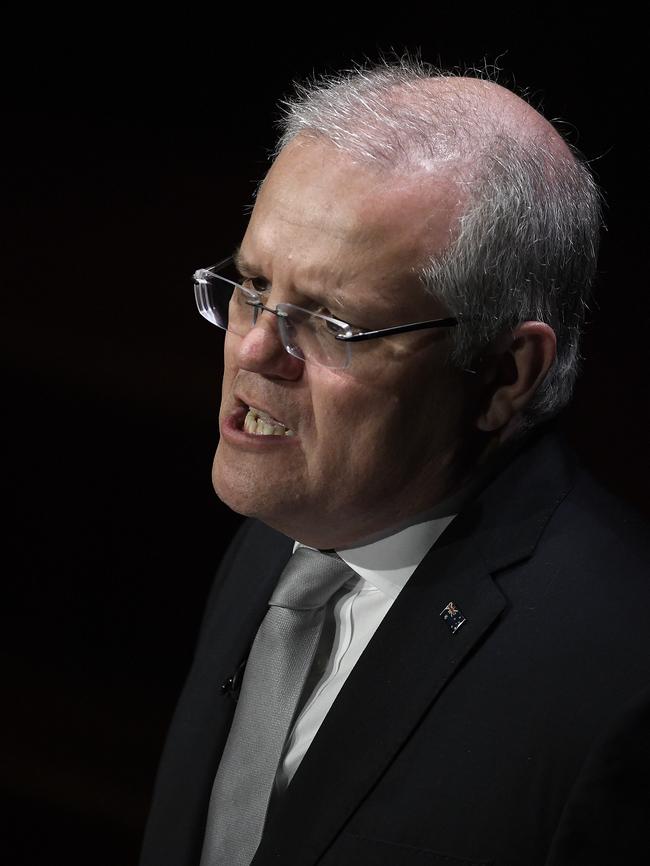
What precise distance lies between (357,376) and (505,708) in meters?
0.46

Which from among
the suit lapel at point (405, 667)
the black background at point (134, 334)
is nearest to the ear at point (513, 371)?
the suit lapel at point (405, 667)

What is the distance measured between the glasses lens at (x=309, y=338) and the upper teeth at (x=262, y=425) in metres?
0.10

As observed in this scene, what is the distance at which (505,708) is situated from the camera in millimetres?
1398

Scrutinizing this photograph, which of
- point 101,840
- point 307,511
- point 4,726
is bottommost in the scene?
point 101,840

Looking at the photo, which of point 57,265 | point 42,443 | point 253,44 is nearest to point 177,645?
point 42,443

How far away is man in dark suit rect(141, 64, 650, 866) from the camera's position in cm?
138

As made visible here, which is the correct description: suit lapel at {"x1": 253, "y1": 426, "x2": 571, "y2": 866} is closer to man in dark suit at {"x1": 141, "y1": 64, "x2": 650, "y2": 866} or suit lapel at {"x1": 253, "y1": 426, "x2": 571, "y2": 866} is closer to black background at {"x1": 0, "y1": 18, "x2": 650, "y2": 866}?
man in dark suit at {"x1": 141, "y1": 64, "x2": 650, "y2": 866}

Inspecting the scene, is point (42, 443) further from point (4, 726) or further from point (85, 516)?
point (4, 726)

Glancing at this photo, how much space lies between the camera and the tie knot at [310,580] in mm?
1656

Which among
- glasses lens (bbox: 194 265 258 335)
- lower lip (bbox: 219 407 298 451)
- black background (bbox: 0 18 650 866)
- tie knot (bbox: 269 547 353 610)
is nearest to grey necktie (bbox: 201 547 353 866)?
tie knot (bbox: 269 547 353 610)

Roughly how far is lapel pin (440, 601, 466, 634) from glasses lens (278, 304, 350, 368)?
0.35 metres

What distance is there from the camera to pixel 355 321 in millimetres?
1445

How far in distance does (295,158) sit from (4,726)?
6.58 feet

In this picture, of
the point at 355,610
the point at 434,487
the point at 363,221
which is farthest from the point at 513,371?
the point at 355,610
